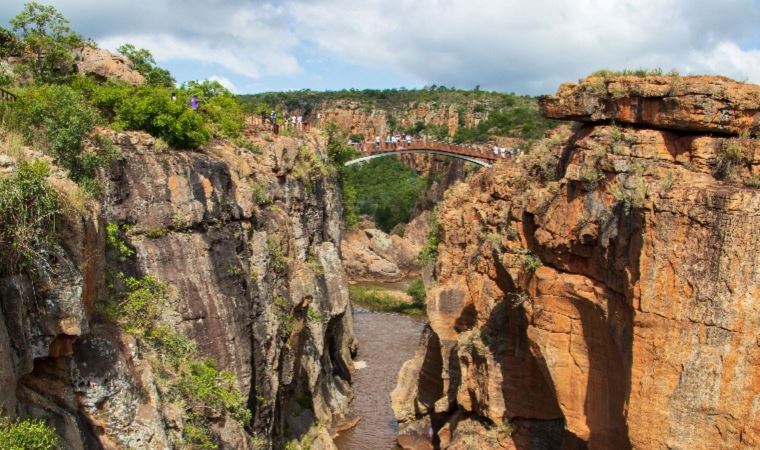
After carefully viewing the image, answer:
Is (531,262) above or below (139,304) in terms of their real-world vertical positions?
above

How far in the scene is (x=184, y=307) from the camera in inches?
574

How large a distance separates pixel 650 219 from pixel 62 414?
9.76 metres

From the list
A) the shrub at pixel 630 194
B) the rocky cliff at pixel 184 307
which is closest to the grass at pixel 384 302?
the rocky cliff at pixel 184 307

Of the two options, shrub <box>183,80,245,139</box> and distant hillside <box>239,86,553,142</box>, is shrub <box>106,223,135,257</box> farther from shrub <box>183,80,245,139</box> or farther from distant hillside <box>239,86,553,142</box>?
distant hillside <box>239,86,553,142</box>

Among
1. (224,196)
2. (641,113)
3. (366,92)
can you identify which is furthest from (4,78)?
(366,92)

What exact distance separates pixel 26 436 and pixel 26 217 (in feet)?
9.10

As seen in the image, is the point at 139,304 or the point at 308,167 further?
the point at 308,167

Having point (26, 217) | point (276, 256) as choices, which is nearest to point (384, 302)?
point (276, 256)

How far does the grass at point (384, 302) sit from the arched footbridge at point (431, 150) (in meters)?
8.77

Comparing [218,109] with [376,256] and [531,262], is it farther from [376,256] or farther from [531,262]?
[376,256]

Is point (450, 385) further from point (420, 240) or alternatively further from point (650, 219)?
point (420, 240)

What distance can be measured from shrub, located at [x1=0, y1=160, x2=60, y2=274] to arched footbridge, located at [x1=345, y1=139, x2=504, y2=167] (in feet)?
124

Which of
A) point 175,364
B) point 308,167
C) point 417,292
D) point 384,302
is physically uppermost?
point 308,167

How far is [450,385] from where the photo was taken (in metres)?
21.8
